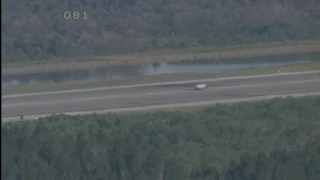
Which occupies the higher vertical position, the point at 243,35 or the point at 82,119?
the point at 82,119

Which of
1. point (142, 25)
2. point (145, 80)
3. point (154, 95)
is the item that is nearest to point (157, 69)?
point (145, 80)

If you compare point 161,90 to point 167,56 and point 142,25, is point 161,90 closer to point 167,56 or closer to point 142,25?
point 167,56

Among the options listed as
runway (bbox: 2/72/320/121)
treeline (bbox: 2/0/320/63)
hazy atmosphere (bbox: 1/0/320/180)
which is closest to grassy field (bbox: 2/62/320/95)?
hazy atmosphere (bbox: 1/0/320/180)

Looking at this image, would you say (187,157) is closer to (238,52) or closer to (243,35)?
(238,52)

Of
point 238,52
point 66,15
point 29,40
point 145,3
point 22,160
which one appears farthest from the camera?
point 145,3

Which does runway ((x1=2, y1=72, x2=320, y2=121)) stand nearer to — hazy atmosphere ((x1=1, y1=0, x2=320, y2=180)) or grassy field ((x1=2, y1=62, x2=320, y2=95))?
hazy atmosphere ((x1=1, y1=0, x2=320, y2=180))

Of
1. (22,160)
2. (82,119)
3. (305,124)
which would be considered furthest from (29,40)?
(22,160)

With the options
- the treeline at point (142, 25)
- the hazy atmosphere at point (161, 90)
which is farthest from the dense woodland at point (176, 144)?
the treeline at point (142, 25)
